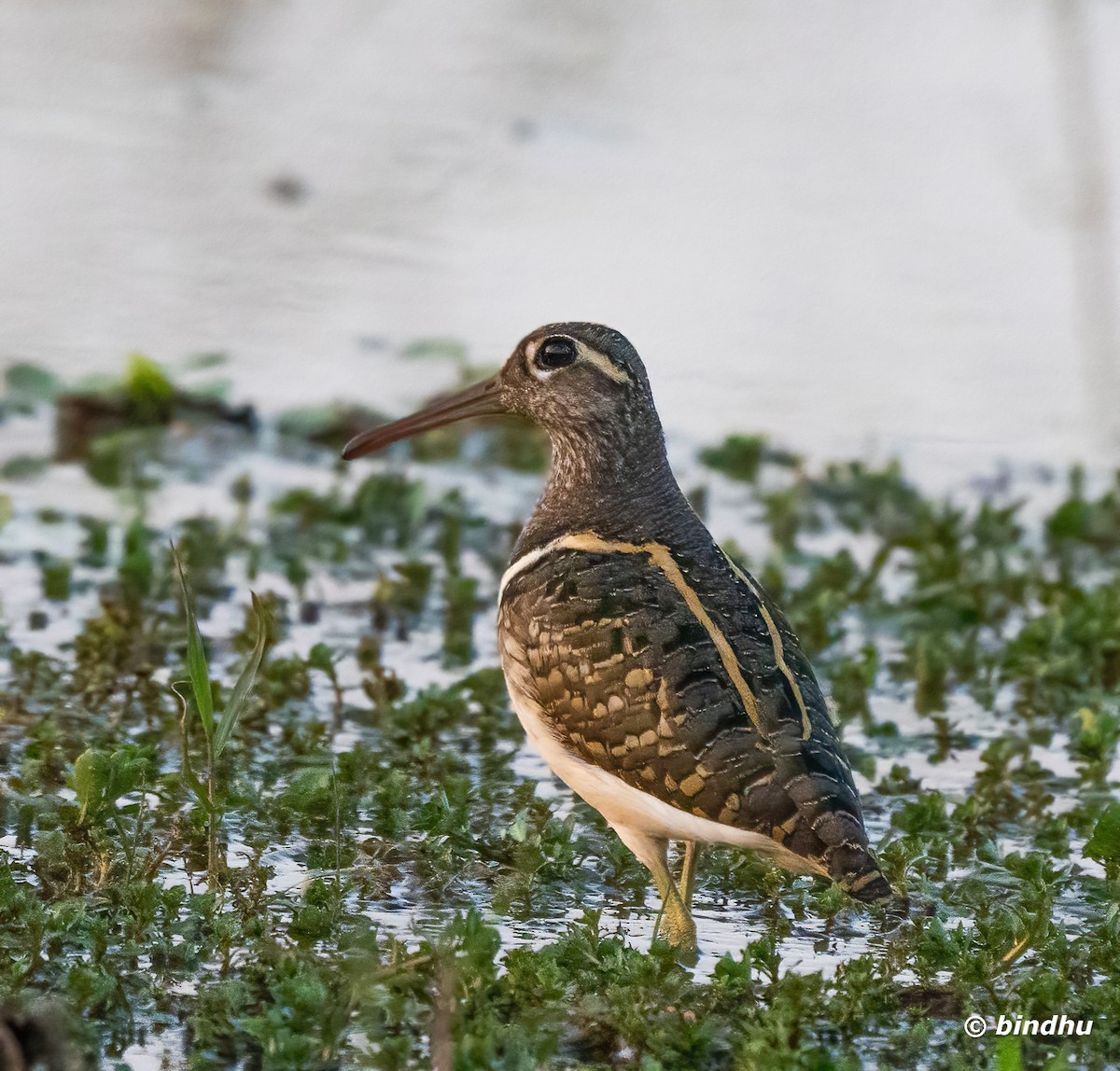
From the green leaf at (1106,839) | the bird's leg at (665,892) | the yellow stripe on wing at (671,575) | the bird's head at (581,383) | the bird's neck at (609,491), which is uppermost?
the bird's head at (581,383)

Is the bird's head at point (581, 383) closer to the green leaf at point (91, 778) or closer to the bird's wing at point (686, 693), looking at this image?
the bird's wing at point (686, 693)

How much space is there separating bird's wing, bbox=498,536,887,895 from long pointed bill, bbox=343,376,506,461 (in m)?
1.15

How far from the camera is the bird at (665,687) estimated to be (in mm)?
5332

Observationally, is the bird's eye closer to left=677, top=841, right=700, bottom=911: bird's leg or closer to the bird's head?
the bird's head

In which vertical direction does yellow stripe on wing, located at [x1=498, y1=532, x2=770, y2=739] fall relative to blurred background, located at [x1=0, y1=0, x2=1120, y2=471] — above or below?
below

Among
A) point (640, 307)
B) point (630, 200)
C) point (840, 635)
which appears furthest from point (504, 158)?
point (840, 635)

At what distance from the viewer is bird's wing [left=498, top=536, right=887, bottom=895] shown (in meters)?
5.32

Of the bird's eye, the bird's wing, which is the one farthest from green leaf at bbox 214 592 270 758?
the bird's eye

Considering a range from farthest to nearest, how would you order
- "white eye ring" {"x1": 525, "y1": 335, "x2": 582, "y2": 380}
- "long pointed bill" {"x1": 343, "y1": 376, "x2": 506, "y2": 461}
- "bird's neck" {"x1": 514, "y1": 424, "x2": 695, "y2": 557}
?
"long pointed bill" {"x1": 343, "y1": 376, "x2": 506, "y2": 461} < "white eye ring" {"x1": 525, "y1": 335, "x2": 582, "y2": 380} < "bird's neck" {"x1": 514, "y1": 424, "x2": 695, "y2": 557}

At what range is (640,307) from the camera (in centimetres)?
1198

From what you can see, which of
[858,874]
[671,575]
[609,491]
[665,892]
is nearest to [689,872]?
[665,892]

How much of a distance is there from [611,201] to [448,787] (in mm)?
7516

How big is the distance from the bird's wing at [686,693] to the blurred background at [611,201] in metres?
5.02

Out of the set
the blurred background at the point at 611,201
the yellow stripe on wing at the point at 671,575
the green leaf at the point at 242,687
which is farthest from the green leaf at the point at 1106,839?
the blurred background at the point at 611,201
